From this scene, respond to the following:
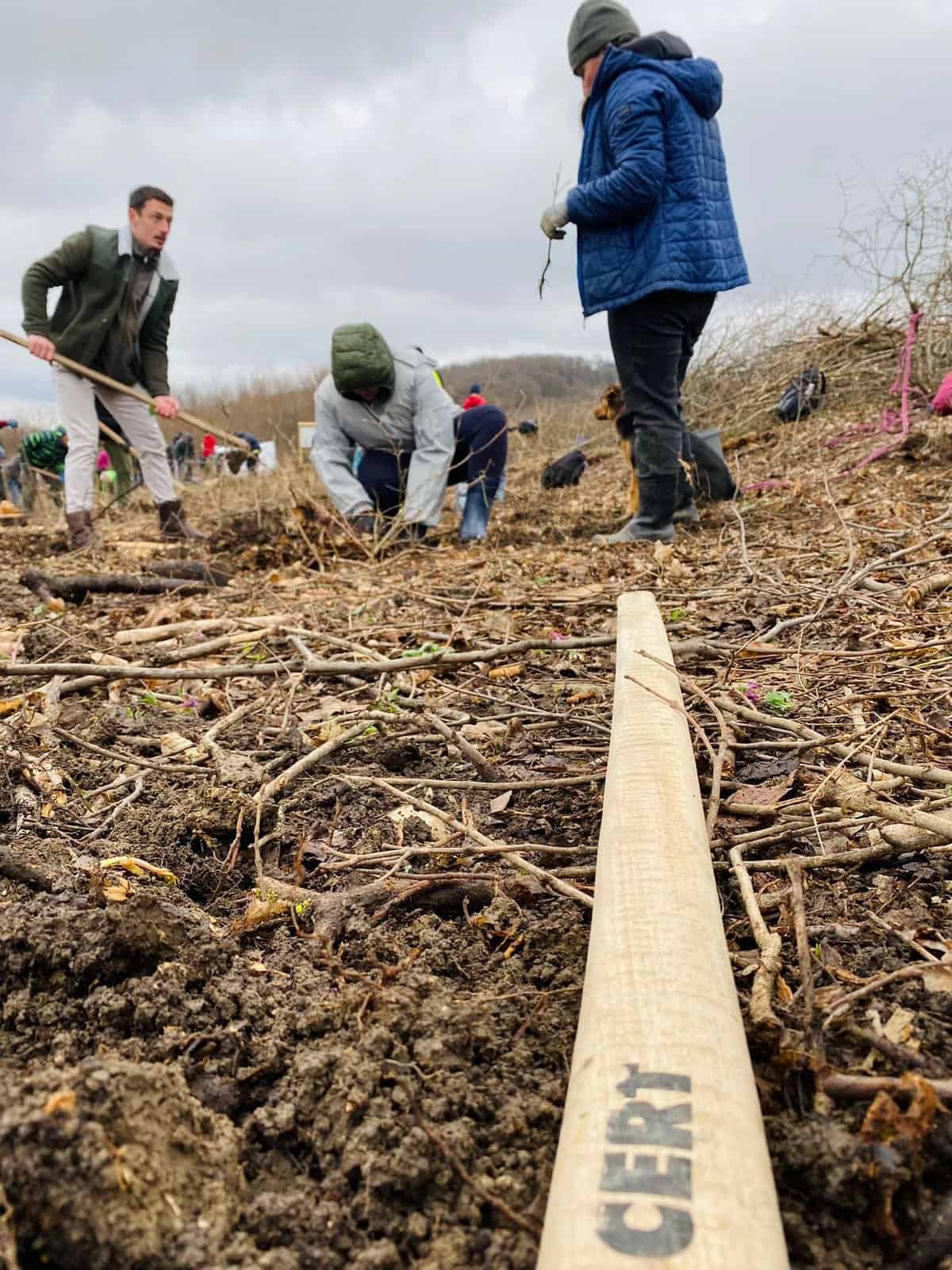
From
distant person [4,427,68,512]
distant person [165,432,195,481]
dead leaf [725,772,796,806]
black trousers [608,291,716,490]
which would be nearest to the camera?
dead leaf [725,772,796,806]

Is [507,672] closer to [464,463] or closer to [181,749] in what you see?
[181,749]

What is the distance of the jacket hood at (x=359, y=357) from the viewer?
211 inches

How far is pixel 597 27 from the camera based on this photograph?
13.7 feet

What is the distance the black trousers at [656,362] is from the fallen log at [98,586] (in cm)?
239

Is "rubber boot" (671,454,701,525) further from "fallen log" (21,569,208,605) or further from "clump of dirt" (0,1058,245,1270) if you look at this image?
"clump of dirt" (0,1058,245,1270)

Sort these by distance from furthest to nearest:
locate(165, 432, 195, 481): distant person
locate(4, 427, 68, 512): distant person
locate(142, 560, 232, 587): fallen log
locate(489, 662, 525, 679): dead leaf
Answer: locate(165, 432, 195, 481): distant person, locate(4, 427, 68, 512): distant person, locate(142, 560, 232, 587): fallen log, locate(489, 662, 525, 679): dead leaf

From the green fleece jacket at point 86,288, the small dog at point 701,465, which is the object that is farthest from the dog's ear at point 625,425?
the green fleece jacket at point 86,288

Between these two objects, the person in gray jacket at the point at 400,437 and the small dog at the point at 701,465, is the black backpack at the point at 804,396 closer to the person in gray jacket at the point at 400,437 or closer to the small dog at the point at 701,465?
the small dog at the point at 701,465

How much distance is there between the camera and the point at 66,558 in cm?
557

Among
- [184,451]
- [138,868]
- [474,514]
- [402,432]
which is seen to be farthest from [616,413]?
[184,451]

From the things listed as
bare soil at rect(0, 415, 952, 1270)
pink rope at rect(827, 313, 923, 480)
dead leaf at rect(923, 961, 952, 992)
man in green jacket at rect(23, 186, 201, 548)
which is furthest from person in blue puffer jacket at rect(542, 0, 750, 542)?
dead leaf at rect(923, 961, 952, 992)

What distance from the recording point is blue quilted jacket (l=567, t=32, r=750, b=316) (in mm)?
4078

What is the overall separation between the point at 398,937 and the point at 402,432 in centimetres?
507

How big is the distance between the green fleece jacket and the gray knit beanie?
3194 mm
